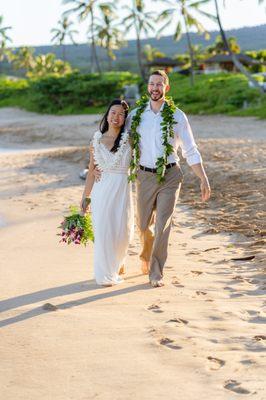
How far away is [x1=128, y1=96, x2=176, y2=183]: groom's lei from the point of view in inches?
258

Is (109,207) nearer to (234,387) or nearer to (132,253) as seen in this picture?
(132,253)

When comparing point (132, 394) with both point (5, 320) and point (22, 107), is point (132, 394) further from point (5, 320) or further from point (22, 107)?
point (22, 107)

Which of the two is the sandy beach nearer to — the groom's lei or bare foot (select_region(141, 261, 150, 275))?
bare foot (select_region(141, 261, 150, 275))

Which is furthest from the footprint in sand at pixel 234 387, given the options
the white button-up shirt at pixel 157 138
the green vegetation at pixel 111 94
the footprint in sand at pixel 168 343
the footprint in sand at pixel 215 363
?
the green vegetation at pixel 111 94

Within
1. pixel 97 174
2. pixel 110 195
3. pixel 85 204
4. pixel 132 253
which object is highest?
pixel 97 174

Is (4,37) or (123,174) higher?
(4,37)

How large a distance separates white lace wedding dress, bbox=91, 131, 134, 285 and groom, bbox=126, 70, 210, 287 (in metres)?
0.12

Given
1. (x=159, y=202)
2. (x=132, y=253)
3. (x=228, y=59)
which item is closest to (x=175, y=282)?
(x=159, y=202)

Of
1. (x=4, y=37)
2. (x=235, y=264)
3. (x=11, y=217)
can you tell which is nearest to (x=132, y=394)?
(x=235, y=264)

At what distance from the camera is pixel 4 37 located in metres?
80.5

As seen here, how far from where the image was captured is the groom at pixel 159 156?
6.57 meters

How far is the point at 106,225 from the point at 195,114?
91.7 ft

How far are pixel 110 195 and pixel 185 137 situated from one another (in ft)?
2.71

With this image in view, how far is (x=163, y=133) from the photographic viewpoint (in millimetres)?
6570
